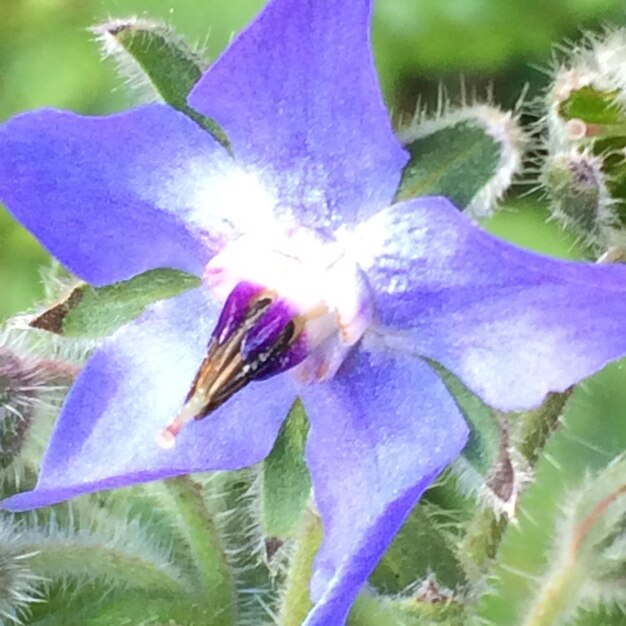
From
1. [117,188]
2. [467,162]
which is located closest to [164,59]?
[117,188]

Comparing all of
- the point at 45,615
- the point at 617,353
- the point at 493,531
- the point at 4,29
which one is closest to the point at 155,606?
the point at 45,615

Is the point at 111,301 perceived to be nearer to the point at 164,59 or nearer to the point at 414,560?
the point at 164,59

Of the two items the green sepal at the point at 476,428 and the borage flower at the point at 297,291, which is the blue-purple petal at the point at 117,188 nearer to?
the borage flower at the point at 297,291

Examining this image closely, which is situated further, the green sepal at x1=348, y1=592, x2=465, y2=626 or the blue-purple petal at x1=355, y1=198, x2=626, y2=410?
the green sepal at x1=348, y1=592, x2=465, y2=626

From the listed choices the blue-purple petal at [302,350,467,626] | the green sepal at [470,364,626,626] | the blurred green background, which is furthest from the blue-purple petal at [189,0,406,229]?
the blurred green background

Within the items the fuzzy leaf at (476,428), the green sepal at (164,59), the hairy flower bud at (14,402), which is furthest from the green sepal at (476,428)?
the hairy flower bud at (14,402)

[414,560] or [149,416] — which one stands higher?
[149,416]

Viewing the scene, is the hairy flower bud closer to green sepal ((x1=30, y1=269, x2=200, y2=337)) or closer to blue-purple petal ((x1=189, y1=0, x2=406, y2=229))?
green sepal ((x1=30, y1=269, x2=200, y2=337))
